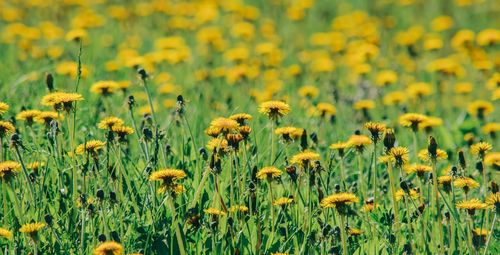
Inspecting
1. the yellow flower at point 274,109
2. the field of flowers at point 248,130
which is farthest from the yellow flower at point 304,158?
the yellow flower at point 274,109

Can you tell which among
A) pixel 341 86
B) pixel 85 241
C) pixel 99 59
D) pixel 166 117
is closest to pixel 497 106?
pixel 341 86

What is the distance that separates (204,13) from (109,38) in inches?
38.3

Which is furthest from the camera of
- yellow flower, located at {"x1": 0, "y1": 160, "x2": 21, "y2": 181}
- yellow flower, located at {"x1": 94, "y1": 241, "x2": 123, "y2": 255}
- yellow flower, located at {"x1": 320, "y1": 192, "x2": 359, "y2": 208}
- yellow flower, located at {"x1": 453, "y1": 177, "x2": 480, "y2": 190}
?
yellow flower, located at {"x1": 453, "y1": 177, "x2": 480, "y2": 190}

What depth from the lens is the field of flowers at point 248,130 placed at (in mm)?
2549

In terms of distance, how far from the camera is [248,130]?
8.77 ft

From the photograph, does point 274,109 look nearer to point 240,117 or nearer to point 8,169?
point 240,117

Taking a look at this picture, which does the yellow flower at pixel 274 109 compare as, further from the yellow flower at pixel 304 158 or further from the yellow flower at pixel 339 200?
the yellow flower at pixel 339 200

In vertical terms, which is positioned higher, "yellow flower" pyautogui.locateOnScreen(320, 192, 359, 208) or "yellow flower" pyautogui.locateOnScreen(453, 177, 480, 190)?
"yellow flower" pyautogui.locateOnScreen(453, 177, 480, 190)

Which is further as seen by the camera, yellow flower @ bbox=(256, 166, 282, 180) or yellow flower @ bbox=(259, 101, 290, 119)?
yellow flower @ bbox=(259, 101, 290, 119)

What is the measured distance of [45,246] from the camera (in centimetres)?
248

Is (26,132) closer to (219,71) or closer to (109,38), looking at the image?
(219,71)

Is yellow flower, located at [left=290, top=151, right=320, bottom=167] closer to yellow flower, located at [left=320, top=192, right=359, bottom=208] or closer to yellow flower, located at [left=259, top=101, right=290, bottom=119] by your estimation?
yellow flower, located at [left=259, top=101, right=290, bottom=119]

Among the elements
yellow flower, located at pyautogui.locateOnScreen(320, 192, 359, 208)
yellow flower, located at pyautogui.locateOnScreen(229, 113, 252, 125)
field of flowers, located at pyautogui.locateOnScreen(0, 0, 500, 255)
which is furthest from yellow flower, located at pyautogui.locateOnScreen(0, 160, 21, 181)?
yellow flower, located at pyautogui.locateOnScreen(320, 192, 359, 208)

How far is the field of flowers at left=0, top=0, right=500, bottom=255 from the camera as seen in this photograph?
2549 mm
